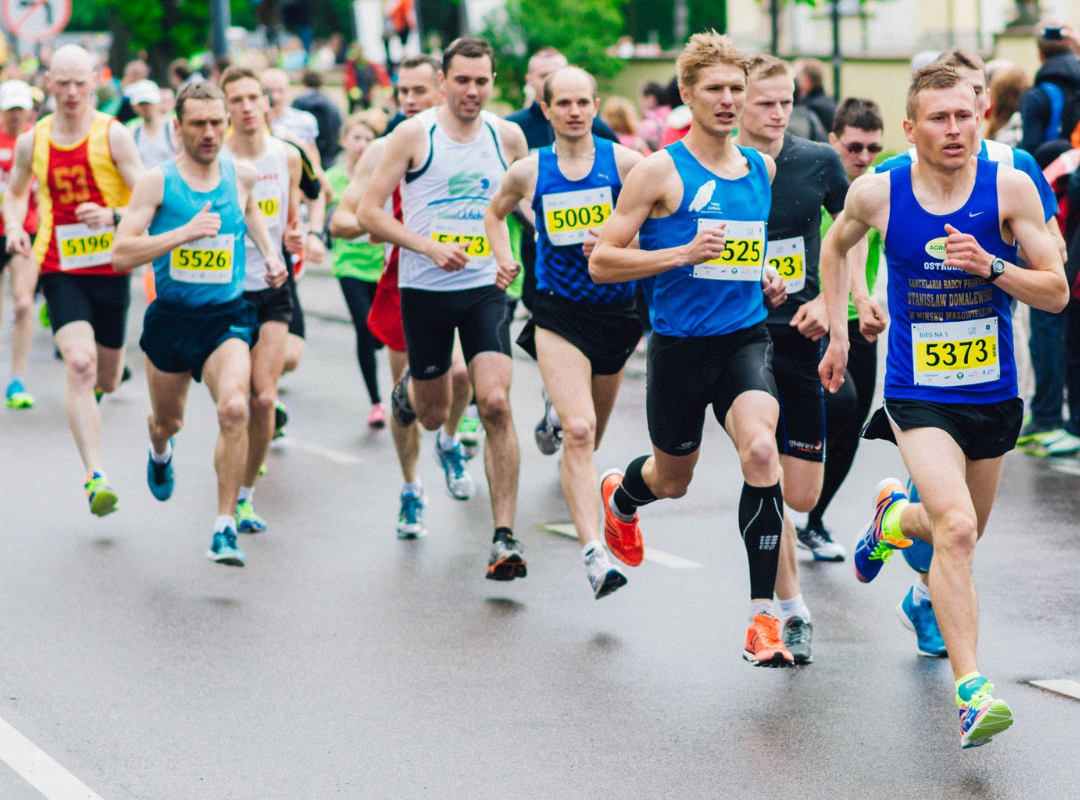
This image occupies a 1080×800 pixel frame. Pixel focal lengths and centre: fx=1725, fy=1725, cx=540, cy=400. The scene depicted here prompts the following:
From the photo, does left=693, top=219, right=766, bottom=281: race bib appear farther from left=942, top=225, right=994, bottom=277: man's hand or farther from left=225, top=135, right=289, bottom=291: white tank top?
left=225, top=135, right=289, bottom=291: white tank top

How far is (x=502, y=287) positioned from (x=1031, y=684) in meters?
2.75

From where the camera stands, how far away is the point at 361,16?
23.6 metres

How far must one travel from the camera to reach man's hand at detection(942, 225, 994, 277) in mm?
5047

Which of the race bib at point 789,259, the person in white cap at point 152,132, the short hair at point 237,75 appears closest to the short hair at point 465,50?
the short hair at point 237,75

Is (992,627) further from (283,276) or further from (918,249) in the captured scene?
(283,276)

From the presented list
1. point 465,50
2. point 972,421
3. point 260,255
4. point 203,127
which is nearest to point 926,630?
point 972,421

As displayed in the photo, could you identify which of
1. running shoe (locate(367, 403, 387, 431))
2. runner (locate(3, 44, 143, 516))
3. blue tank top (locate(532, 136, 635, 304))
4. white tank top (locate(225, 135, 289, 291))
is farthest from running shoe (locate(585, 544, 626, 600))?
running shoe (locate(367, 403, 387, 431))

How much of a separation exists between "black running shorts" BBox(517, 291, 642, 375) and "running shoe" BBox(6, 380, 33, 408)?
574cm

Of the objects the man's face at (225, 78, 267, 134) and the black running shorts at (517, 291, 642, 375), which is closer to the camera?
the black running shorts at (517, 291, 642, 375)

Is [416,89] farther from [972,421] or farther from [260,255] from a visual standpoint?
[972,421]

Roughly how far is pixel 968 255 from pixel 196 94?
378cm

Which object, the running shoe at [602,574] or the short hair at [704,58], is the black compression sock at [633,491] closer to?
the running shoe at [602,574]

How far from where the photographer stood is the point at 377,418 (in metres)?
11.0

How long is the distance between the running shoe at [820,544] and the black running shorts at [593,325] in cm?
121
